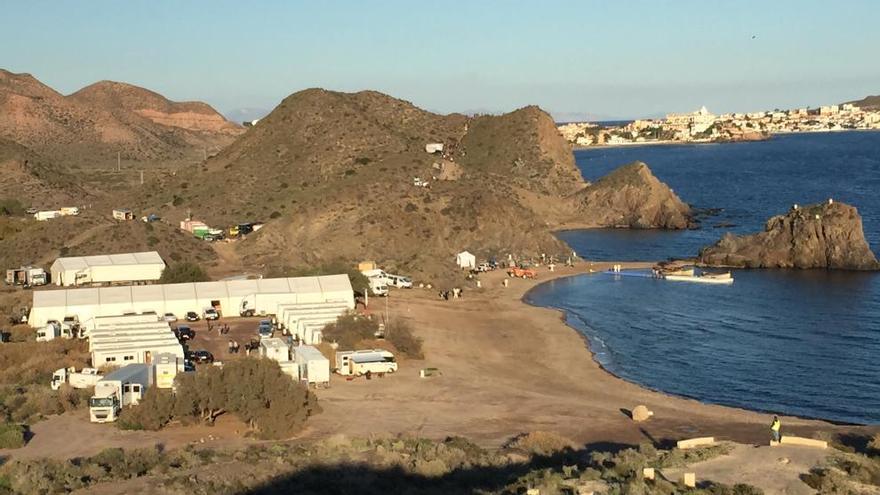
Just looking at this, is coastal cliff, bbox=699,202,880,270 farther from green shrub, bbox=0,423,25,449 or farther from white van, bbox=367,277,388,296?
green shrub, bbox=0,423,25,449

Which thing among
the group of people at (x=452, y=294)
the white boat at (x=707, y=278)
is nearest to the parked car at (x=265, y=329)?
the group of people at (x=452, y=294)

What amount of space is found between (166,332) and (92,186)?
7270 cm

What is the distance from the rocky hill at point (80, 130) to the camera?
141875 mm

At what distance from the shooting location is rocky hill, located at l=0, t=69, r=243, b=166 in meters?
142

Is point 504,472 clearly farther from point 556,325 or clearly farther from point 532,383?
point 556,325

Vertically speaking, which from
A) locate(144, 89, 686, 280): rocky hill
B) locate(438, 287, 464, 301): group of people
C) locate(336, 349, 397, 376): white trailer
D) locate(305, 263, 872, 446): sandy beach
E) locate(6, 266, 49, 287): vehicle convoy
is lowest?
locate(305, 263, 872, 446): sandy beach

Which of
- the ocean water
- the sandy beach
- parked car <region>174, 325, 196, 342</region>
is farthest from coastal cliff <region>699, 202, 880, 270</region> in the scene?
parked car <region>174, 325, 196, 342</region>

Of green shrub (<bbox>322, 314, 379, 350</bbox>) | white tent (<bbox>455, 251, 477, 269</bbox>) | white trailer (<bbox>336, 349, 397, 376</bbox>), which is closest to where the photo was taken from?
white trailer (<bbox>336, 349, 397, 376</bbox>)

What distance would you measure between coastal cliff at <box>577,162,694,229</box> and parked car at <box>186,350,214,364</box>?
60.8m

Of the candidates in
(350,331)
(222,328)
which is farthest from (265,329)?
(350,331)

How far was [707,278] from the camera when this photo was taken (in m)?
63.0

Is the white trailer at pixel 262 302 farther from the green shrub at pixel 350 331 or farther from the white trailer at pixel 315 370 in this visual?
the white trailer at pixel 315 370

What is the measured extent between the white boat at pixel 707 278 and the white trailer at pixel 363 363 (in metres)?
29.0

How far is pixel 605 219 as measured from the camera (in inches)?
3839
